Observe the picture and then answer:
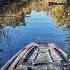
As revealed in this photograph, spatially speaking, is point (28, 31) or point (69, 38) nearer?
point (69, 38)

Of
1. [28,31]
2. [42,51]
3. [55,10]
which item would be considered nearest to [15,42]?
[28,31]

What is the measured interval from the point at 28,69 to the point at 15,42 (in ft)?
42.6

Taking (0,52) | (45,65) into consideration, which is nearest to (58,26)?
(0,52)

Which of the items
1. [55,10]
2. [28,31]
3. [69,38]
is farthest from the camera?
[55,10]

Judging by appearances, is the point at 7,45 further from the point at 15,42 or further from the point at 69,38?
the point at 69,38

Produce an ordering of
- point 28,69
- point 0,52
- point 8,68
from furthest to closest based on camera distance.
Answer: point 0,52, point 8,68, point 28,69

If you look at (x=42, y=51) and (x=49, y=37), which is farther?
(x=49, y=37)

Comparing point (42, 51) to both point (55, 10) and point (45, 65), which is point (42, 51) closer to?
point (45, 65)

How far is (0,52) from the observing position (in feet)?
76.1

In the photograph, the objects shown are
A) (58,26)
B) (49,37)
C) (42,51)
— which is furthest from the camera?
(58,26)

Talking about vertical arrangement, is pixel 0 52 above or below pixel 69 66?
below

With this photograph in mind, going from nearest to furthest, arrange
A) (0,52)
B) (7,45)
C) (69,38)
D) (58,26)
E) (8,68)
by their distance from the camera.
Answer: (8,68), (0,52), (7,45), (69,38), (58,26)

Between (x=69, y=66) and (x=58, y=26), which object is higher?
(x=69, y=66)

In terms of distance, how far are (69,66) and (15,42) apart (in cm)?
1296
